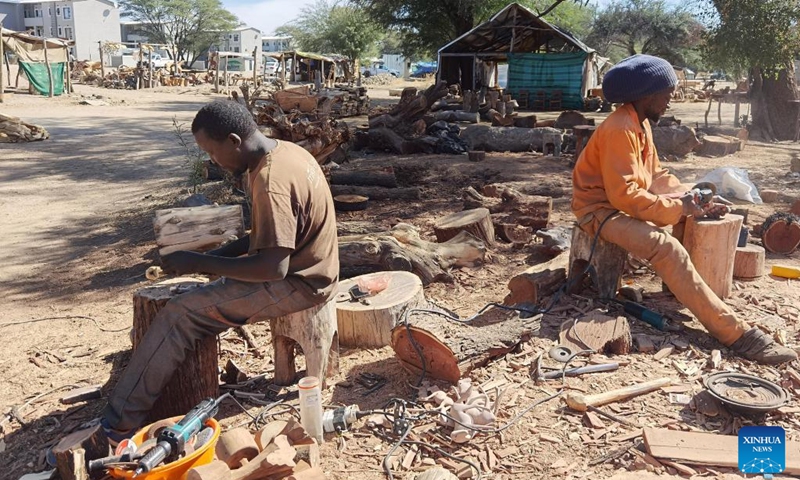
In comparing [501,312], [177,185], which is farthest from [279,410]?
[177,185]

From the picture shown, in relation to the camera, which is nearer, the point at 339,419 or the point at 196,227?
the point at 339,419

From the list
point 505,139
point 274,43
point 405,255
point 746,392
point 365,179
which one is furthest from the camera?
point 274,43

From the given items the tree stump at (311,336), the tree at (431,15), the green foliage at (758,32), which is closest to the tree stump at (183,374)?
the tree stump at (311,336)

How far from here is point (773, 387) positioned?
363 centimetres

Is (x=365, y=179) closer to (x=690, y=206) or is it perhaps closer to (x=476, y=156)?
(x=476, y=156)

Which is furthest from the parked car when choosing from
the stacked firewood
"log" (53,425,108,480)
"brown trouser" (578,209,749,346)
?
"log" (53,425,108,480)

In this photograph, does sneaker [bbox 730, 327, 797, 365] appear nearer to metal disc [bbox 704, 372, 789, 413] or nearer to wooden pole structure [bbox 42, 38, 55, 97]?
metal disc [bbox 704, 372, 789, 413]

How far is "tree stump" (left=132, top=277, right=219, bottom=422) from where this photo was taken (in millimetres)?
3822

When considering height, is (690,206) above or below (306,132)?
below

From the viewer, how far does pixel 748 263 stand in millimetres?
5551

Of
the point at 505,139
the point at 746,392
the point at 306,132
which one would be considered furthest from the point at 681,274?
the point at 505,139

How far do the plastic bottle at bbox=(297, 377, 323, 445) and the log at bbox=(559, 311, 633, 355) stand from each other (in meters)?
1.82

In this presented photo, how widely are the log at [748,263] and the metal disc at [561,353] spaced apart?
218 cm

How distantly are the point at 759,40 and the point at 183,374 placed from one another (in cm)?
1436
